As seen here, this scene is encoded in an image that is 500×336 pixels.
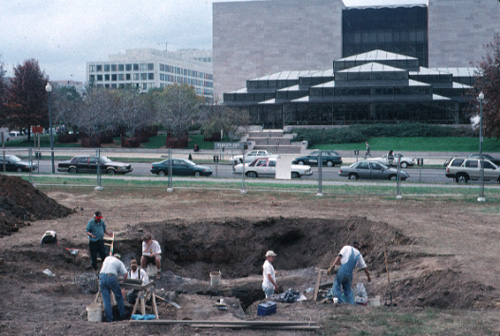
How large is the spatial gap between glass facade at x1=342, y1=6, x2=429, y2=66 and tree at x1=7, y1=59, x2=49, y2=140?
53.0m

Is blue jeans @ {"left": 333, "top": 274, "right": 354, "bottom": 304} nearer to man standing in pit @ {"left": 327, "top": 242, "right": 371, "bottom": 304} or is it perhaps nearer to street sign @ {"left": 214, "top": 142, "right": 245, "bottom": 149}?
man standing in pit @ {"left": 327, "top": 242, "right": 371, "bottom": 304}

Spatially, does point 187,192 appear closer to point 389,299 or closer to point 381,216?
point 381,216

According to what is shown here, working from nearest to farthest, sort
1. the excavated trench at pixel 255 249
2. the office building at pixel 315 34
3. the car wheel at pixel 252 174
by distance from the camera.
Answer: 1. the excavated trench at pixel 255 249
2. the car wheel at pixel 252 174
3. the office building at pixel 315 34

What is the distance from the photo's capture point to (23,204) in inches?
727

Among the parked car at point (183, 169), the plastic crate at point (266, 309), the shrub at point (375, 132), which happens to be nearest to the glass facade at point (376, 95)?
the shrub at point (375, 132)

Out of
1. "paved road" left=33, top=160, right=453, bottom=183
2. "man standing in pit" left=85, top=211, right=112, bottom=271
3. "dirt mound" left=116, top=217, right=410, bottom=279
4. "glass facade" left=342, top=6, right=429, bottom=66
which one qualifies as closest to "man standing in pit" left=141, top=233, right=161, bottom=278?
"man standing in pit" left=85, top=211, right=112, bottom=271

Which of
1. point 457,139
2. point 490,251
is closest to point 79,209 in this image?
point 490,251

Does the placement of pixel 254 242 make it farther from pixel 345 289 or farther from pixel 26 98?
pixel 26 98

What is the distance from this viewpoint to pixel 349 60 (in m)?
66.1

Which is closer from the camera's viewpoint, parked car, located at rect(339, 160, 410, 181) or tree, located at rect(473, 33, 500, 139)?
parked car, located at rect(339, 160, 410, 181)

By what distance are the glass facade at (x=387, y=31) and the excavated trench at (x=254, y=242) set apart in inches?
3117

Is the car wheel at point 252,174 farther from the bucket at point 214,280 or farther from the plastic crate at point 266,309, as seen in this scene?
the plastic crate at point 266,309

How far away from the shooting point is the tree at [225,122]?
56406mm

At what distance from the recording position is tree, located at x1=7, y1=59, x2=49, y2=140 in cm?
6306
